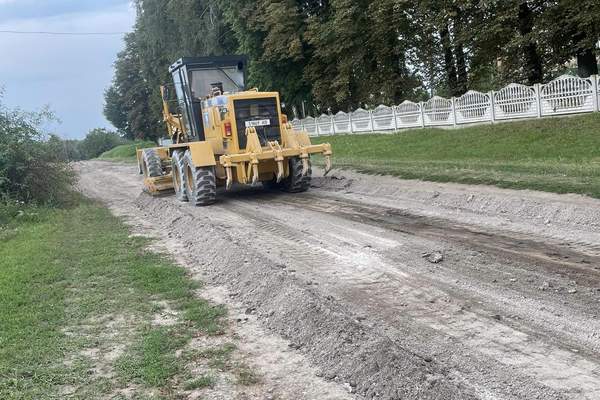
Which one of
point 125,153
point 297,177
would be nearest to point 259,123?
point 297,177

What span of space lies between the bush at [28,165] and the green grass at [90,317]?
5286mm

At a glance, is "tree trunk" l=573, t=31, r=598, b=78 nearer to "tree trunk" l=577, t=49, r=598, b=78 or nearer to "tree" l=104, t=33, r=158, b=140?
"tree trunk" l=577, t=49, r=598, b=78

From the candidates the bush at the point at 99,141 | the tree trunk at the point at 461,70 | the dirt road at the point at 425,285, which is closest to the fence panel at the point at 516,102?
the tree trunk at the point at 461,70

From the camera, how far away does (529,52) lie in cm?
2380

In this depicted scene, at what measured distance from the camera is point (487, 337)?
15.0 ft

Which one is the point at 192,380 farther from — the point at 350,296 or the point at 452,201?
the point at 452,201

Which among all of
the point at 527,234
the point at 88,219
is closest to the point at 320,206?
the point at 527,234

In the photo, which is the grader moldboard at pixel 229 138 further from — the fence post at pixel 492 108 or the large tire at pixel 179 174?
the fence post at pixel 492 108

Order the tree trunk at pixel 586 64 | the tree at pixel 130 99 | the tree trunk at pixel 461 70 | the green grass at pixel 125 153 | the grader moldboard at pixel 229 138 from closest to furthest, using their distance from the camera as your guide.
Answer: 1. the grader moldboard at pixel 229 138
2. the tree trunk at pixel 586 64
3. the tree trunk at pixel 461 70
4. the green grass at pixel 125 153
5. the tree at pixel 130 99

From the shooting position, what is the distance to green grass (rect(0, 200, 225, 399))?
15.3 feet

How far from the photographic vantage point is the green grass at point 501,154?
11.1m

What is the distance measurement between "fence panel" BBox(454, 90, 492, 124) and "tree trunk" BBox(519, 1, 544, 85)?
9.46 feet

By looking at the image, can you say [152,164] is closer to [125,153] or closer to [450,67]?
[450,67]

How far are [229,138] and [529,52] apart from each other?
1583 cm
